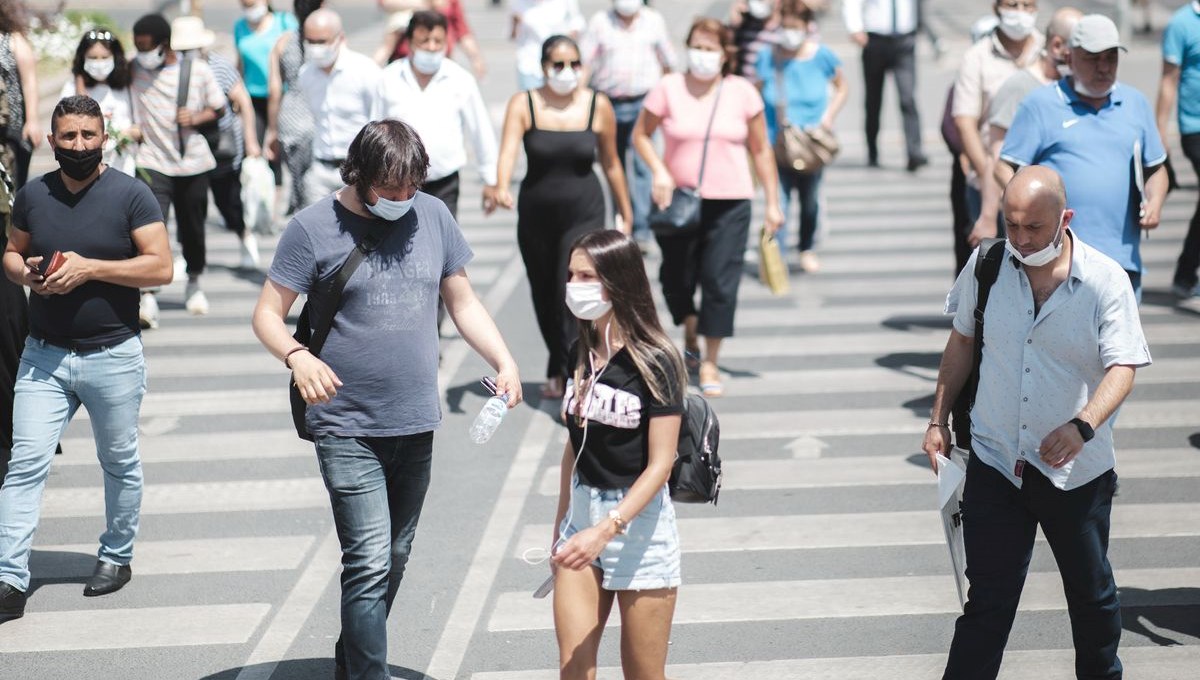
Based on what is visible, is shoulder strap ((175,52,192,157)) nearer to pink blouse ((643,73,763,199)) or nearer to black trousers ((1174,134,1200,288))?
pink blouse ((643,73,763,199))

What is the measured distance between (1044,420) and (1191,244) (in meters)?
6.82

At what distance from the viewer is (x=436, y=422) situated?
17.4 ft

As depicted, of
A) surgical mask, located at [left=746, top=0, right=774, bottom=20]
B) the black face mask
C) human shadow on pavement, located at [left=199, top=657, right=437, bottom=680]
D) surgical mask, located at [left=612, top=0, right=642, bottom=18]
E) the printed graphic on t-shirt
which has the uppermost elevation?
the black face mask

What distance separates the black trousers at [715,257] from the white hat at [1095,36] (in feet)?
9.89

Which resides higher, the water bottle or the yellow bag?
the water bottle

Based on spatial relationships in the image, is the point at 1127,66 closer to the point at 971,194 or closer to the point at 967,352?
the point at 971,194

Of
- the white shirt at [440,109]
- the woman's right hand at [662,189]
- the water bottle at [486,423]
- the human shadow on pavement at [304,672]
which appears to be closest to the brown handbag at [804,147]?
the woman's right hand at [662,189]

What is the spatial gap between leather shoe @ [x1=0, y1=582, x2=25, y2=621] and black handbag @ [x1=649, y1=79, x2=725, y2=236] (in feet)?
14.1

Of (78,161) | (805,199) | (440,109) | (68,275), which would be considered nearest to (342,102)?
(440,109)

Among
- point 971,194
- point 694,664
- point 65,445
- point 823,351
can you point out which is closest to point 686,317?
point 823,351

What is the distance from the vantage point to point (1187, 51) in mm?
10195

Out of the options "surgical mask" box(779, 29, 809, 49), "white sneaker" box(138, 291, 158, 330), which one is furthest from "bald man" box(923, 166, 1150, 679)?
"surgical mask" box(779, 29, 809, 49)

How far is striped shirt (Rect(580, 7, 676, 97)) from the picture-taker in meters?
12.8

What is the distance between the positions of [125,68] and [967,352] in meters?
6.71
